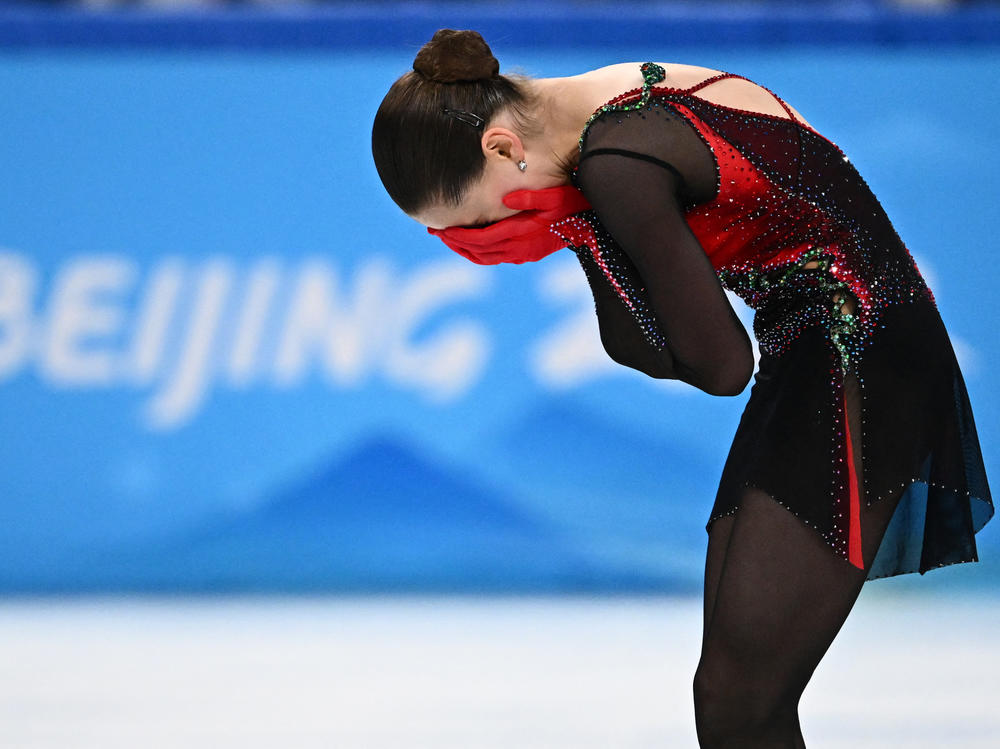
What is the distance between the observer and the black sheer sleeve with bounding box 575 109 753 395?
4.52 ft

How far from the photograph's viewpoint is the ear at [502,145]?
1.50 metres

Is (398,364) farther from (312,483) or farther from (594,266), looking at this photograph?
(594,266)

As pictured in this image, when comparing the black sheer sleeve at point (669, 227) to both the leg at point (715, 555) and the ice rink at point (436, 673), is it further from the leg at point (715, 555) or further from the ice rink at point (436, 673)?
the ice rink at point (436, 673)

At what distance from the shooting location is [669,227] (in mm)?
1375

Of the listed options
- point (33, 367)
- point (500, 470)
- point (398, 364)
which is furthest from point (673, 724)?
point (33, 367)

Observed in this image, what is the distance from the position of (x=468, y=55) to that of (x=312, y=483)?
103 inches

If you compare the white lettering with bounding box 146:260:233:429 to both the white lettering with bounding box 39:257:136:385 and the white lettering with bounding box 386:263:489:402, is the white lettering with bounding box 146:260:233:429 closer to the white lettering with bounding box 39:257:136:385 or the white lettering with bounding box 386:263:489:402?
the white lettering with bounding box 39:257:136:385

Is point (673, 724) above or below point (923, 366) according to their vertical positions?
below

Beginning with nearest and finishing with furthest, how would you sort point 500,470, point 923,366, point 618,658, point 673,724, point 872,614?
point 923,366, point 673,724, point 618,658, point 872,614, point 500,470

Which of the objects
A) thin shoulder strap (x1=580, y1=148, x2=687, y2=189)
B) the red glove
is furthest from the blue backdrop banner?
thin shoulder strap (x1=580, y1=148, x2=687, y2=189)

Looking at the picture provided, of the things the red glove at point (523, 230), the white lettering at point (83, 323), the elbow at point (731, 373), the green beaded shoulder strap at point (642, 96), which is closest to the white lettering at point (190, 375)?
the white lettering at point (83, 323)

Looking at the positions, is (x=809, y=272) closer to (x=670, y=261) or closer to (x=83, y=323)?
(x=670, y=261)

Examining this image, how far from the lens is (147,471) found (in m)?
3.93

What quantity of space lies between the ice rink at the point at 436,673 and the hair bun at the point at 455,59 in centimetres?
141
